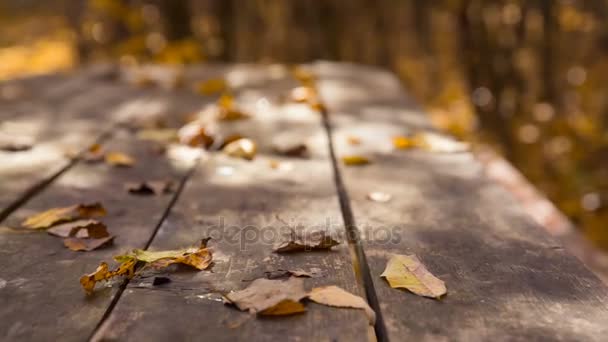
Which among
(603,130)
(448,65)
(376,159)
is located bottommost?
(603,130)

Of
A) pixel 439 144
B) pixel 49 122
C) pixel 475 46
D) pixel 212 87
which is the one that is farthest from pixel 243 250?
pixel 475 46

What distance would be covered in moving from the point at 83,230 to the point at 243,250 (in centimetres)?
30

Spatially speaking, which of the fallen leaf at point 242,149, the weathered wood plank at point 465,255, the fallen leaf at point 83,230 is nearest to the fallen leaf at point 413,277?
the weathered wood plank at point 465,255

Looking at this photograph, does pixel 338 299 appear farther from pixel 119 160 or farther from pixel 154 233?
pixel 119 160

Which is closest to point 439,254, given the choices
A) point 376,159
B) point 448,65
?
point 376,159

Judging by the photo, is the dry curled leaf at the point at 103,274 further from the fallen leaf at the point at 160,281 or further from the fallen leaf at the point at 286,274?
the fallen leaf at the point at 286,274

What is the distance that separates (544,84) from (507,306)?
4200mm

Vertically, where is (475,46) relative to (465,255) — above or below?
below

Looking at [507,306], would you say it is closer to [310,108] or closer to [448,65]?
[310,108]

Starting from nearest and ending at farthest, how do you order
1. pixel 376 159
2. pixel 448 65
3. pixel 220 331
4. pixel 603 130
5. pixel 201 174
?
pixel 220 331 < pixel 201 174 < pixel 376 159 < pixel 603 130 < pixel 448 65

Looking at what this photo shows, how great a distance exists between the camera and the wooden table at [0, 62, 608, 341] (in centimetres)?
81

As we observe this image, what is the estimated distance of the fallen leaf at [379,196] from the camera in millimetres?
1316

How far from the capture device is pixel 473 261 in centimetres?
101

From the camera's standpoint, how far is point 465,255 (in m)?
1.04
